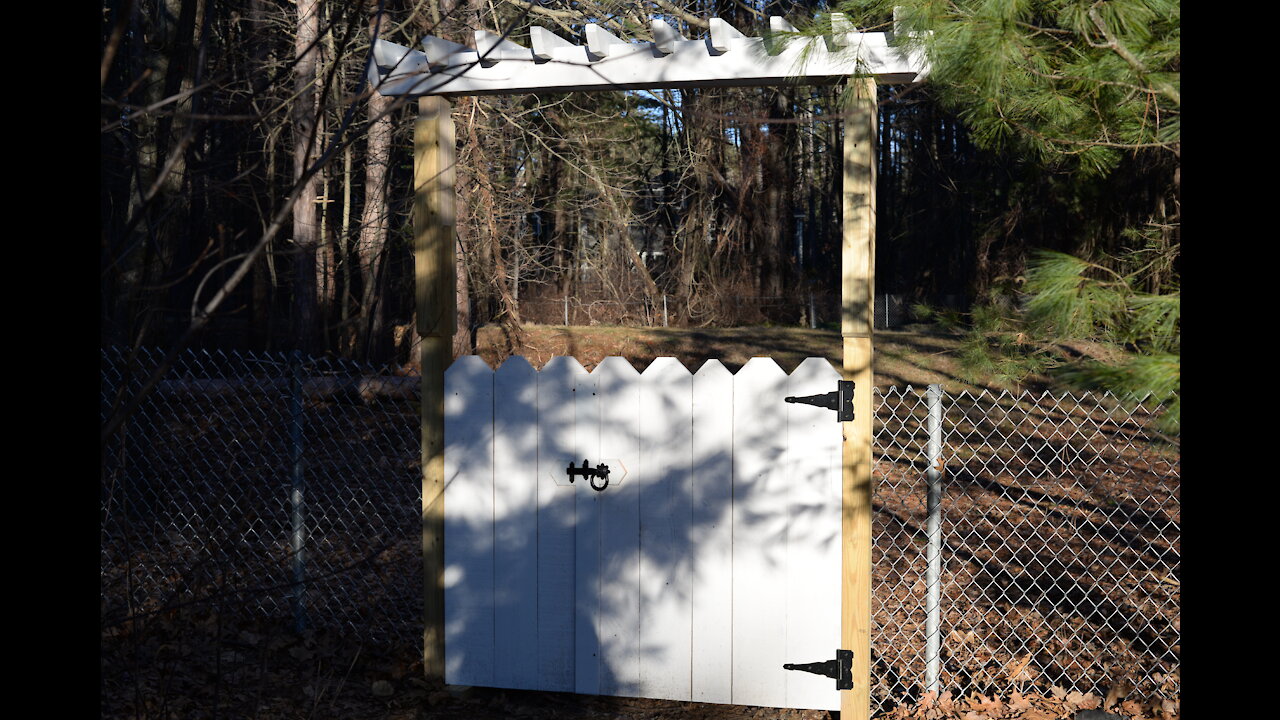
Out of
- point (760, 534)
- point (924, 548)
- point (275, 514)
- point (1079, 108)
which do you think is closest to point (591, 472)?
point (760, 534)

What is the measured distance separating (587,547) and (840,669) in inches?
41.0

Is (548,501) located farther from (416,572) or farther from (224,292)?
(416,572)

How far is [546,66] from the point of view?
3.79 metres

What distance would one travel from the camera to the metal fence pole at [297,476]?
171 inches

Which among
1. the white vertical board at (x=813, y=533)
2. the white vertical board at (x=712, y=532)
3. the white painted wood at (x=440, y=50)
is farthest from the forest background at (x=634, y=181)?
the white vertical board at (x=712, y=532)

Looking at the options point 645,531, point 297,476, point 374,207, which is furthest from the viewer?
point 374,207

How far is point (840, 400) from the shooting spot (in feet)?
11.4

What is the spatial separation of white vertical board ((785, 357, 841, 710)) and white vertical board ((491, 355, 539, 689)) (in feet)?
3.30

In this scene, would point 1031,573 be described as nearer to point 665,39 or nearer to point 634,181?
point 665,39

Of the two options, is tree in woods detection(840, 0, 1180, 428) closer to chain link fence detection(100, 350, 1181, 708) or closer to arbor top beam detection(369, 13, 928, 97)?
arbor top beam detection(369, 13, 928, 97)

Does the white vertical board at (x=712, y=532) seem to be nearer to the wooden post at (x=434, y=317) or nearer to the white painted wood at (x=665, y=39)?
the wooden post at (x=434, y=317)

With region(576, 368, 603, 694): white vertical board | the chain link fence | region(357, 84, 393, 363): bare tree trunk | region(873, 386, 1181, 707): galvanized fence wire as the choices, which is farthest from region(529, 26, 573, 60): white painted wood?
region(357, 84, 393, 363): bare tree trunk

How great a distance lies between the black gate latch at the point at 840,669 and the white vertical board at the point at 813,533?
0.03 meters

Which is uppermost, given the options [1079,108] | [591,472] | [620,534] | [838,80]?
[838,80]
